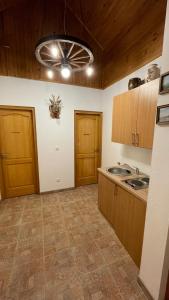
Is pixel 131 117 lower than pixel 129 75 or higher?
lower

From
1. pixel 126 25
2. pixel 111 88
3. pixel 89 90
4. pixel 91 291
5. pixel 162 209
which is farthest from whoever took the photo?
pixel 89 90

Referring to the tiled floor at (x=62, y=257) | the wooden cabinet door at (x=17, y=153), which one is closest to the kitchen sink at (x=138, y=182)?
the tiled floor at (x=62, y=257)

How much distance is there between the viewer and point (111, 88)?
3.29m

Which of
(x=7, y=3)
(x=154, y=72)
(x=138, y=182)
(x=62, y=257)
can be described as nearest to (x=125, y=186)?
(x=138, y=182)

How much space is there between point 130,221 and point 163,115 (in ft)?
4.55

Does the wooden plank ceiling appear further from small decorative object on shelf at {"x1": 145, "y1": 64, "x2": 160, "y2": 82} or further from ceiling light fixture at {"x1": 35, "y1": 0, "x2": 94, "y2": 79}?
ceiling light fixture at {"x1": 35, "y1": 0, "x2": 94, "y2": 79}

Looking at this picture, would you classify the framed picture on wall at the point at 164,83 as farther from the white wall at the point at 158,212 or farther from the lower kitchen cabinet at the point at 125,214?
the lower kitchen cabinet at the point at 125,214

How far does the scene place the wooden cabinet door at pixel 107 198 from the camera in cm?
222

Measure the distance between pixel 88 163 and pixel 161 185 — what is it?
9.53 feet

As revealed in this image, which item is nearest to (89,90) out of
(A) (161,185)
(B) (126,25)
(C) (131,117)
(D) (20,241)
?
(B) (126,25)

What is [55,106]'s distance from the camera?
3.21m

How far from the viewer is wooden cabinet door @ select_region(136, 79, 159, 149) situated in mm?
1667

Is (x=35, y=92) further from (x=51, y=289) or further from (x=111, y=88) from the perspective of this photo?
(x=51, y=289)

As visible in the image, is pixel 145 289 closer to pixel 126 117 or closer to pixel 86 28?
pixel 126 117
